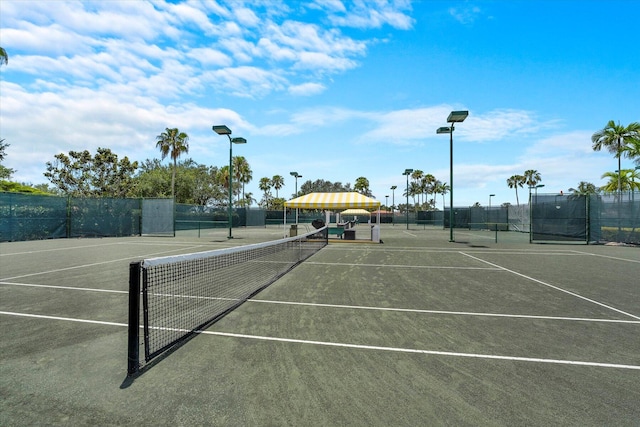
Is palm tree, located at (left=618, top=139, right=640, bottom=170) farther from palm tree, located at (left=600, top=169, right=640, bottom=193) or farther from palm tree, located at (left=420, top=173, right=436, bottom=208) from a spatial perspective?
palm tree, located at (left=420, top=173, right=436, bottom=208)

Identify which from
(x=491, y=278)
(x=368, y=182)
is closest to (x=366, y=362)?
(x=491, y=278)

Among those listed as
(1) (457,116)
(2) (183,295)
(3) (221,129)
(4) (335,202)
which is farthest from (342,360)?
(3) (221,129)

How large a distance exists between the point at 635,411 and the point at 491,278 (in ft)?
23.4

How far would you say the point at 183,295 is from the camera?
24.4 feet

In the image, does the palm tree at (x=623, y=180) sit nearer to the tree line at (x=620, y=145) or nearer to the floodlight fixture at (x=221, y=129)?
the tree line at (x=620, y=145)

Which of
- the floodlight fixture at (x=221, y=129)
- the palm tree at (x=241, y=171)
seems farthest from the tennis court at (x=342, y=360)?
the palm tree at (x=241, y=171)

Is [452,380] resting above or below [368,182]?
below

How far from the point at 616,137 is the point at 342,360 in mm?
40045

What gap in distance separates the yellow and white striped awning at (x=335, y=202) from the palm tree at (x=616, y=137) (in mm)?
25577

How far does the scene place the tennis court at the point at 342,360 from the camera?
313cm

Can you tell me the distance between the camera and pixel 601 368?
4.08 meters

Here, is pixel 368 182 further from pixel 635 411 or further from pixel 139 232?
pixel 635 411

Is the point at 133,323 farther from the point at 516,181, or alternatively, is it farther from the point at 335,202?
the point at 516,181

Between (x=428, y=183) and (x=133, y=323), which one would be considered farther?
(x=428, y=183)
